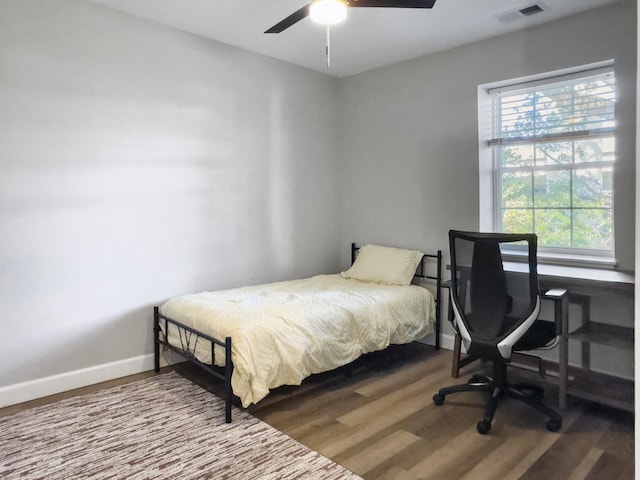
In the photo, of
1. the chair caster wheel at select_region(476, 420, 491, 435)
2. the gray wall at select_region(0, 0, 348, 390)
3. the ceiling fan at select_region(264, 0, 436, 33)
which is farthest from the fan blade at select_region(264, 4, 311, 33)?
the chair caster wheel at select_region(476, 420, 491, 435)

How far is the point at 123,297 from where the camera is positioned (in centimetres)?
323

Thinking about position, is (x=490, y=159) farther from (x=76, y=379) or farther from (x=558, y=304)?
(x=76, y=379)

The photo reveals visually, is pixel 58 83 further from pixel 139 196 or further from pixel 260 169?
pixel 260 169

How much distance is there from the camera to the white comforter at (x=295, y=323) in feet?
8.45

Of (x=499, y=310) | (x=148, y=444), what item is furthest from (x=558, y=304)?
(x=148, y=444)

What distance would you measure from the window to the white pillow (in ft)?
2.54

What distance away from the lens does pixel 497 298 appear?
8.07ft

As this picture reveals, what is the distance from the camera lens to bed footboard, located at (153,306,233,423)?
2.54m

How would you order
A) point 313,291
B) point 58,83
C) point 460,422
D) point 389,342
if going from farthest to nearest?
point 313,291
point 389,342
point 58,83
point 460,422

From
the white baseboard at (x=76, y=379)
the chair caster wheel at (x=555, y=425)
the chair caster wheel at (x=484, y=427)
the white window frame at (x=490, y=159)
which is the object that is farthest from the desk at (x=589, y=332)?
the white baseboard at (x=76, y=379)

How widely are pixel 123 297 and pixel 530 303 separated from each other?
2664 millimetres

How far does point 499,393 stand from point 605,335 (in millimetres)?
756

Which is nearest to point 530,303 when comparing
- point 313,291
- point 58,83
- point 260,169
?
point 313,291

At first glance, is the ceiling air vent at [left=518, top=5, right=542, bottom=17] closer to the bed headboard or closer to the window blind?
the window blind
